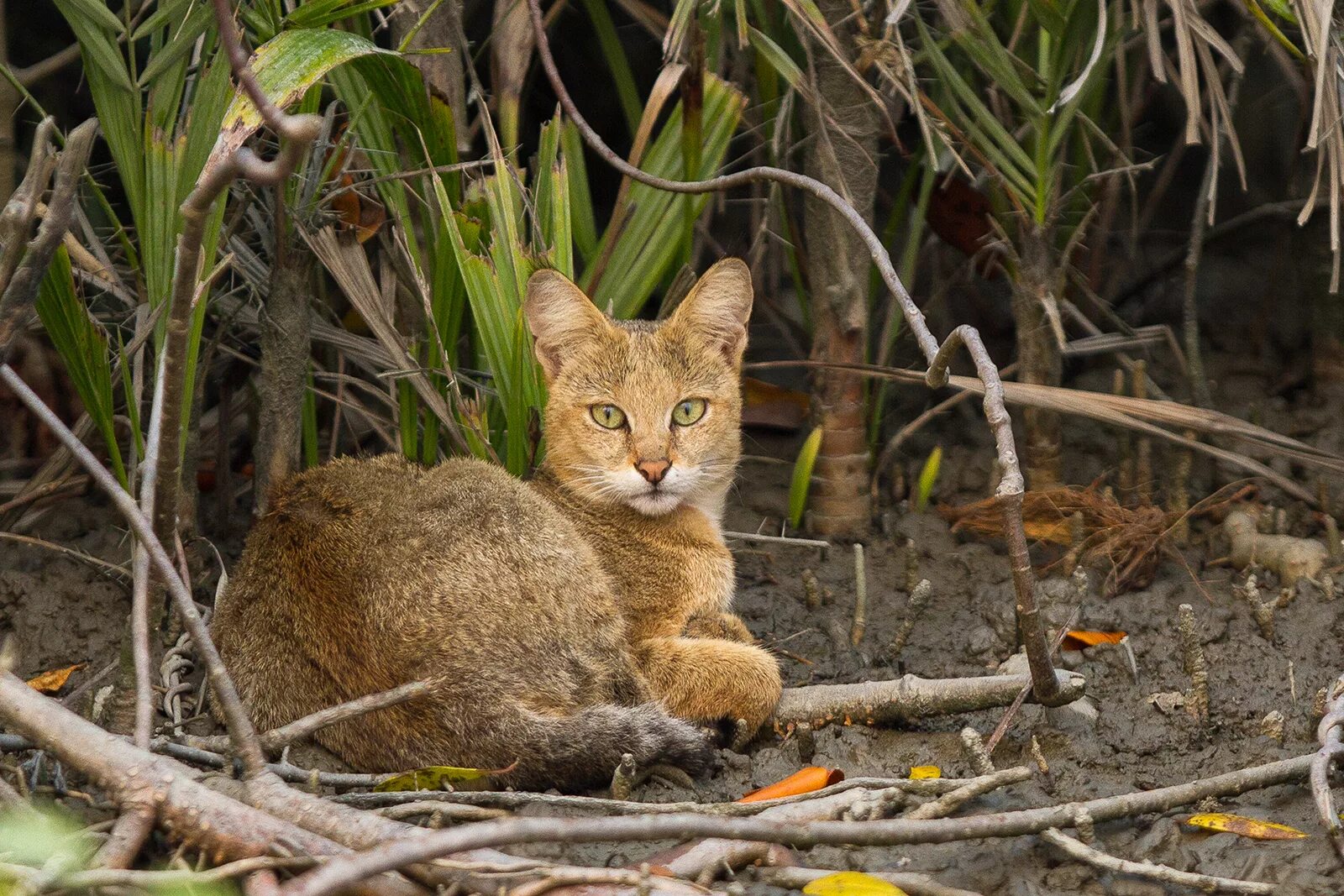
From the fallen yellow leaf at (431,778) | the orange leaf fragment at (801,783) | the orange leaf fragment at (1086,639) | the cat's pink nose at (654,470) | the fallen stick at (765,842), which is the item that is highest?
the cat's pink nose at (654,470)

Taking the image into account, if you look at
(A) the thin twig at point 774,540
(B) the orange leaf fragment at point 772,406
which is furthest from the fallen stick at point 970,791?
(B) the orange leaf fragment at point 772,406

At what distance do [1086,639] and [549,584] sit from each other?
1.78 metres

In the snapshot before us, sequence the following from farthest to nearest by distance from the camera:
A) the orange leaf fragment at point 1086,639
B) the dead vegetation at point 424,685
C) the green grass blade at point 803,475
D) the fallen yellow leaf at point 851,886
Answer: the green grass blade at point 803,475
the orange leaf fragment at point 1086,639
the fallen yellow leaf at point 851,886
the dead vegetation at point 424,685

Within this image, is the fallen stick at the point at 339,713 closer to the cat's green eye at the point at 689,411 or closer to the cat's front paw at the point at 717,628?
the cat's front paw at the point at 717,628

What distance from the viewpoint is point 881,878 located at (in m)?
2.75

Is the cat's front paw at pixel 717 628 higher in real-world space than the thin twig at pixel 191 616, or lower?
lower

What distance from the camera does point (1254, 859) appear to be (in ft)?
9.52

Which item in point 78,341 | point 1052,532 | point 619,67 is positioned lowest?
point 1052,532

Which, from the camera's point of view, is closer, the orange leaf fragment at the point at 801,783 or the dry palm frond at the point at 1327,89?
the orange leaf fragment at the point at 801,783

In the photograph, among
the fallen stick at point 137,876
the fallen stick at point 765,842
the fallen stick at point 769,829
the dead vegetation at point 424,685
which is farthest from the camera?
the fallen stick at point 765,842

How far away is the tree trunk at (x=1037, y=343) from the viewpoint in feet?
15.0

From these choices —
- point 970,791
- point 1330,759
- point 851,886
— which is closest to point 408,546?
point 851,886

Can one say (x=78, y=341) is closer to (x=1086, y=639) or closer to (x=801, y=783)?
(x=801, y=783)

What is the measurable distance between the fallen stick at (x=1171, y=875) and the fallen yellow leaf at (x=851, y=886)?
40 cm
